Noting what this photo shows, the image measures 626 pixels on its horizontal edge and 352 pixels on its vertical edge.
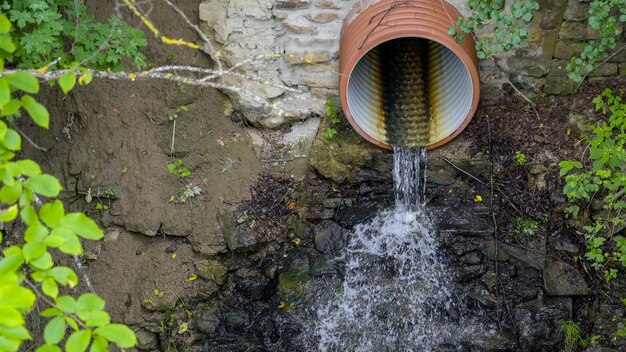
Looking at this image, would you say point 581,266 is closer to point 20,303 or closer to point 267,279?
point 267,279

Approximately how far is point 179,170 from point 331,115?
119 cm

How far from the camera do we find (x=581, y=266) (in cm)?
462

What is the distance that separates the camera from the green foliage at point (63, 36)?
4188 millimetres

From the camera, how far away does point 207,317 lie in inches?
193

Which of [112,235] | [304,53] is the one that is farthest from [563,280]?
[112,235]

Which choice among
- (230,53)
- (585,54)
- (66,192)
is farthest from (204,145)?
(585,54)

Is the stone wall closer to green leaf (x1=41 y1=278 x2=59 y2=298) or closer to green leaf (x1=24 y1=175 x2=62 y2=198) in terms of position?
green leaf (x1=24 y1=175 x2=62 y2=198)

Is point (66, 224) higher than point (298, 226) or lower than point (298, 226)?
higher

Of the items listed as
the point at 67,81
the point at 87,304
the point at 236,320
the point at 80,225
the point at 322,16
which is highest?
the point at 322,16

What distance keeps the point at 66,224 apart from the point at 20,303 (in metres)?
0.34

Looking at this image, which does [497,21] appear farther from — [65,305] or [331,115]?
[65,305]

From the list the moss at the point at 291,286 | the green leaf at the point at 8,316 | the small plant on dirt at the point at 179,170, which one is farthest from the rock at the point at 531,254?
the green leaf at the point at 8,316

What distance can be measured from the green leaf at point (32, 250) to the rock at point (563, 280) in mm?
3341

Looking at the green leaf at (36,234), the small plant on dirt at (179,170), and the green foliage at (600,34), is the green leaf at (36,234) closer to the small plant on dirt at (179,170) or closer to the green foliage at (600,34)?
the small plant on dirt at (179,170)
